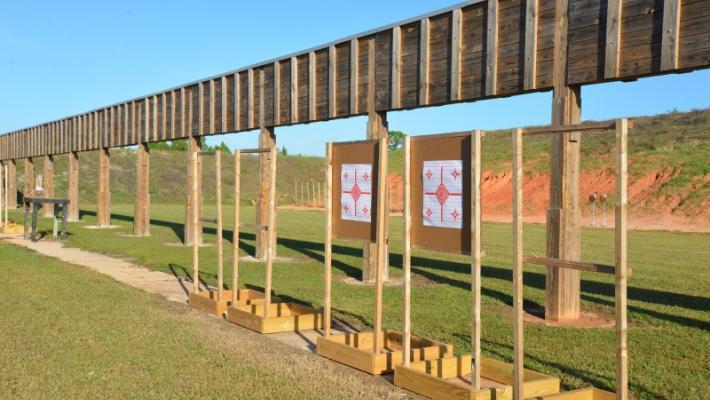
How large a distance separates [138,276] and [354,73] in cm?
560

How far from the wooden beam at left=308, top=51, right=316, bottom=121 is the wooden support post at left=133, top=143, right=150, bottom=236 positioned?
1040 centimetres

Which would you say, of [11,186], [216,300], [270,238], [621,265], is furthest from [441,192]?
[11,186]

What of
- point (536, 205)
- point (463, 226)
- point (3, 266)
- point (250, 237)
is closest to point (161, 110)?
point (250, 237)

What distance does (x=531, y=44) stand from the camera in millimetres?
9383

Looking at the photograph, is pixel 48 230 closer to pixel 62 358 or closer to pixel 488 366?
pixel 62 358

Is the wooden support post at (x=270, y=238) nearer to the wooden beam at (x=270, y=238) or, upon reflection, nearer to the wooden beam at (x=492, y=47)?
the wooden beam at (x=270, y=238)

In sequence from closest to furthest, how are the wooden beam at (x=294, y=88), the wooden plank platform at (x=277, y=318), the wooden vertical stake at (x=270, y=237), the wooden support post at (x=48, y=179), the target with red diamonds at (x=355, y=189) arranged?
1. the target with red diamonds at (x=355, y=189)
2. the wooden plank platform at (x=277, y=318)
3. the wooden vertical stake at (x=270, y=237)
4. the wooden beam at (x=294, y=88)
5. the wooden support post at (x=48, y=179)

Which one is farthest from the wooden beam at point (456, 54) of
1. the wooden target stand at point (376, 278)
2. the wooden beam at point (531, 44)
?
the wooden target stand at point (376, 278)

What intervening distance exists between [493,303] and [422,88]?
145 inches

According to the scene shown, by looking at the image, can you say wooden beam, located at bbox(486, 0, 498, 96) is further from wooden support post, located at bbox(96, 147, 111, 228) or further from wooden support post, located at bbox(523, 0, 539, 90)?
wooden support post, located at bbox(96, 147, 111, 228)

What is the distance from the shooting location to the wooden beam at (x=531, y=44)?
9344 millimetres

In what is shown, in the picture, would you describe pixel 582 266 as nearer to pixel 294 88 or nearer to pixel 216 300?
pixel 216 300

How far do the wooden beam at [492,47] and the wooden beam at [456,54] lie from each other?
2.05ft

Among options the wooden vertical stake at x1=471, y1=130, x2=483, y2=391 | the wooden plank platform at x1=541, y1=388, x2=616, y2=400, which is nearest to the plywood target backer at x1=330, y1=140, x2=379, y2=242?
the wooden vertical stake at x1=471, y1=130, x2=483, y2=391
